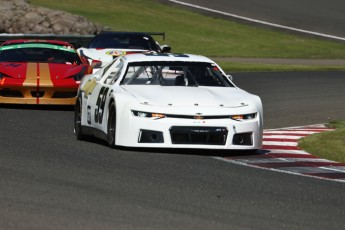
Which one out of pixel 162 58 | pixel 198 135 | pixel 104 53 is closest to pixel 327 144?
pixel 162 58

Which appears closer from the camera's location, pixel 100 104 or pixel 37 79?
pixel 100 104

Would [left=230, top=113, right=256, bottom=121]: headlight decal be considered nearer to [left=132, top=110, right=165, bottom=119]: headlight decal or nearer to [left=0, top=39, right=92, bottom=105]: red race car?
[left=132, top=110, right=165, bottom=119]: headlight decal

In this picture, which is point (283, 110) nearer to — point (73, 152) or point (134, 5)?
point (73, 152)

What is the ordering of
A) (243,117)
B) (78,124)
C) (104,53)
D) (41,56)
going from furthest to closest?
(104,53) → (41,56) → (78,124) → (243,117)

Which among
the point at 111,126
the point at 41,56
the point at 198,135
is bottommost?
the point at 41,56

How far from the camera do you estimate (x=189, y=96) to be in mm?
13648

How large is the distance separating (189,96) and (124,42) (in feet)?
42.1

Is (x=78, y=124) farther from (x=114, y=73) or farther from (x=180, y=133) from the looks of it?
(x=180, y=133)

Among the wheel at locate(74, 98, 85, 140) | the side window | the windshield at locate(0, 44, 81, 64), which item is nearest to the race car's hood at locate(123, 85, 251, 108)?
the side window

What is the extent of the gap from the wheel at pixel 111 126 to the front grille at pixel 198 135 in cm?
78

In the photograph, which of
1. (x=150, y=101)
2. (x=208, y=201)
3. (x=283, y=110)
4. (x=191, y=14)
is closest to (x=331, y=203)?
(x=208, y=201)

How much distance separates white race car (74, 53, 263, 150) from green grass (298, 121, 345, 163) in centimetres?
105

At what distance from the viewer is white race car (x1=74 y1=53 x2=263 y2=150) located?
1320 cm

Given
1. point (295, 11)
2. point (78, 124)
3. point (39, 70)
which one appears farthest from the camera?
point (295, 11)
